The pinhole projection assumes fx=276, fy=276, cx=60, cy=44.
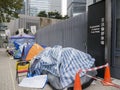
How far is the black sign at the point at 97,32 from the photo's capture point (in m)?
10.4

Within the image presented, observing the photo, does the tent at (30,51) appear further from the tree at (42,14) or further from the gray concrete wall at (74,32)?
the tree at (42,14)

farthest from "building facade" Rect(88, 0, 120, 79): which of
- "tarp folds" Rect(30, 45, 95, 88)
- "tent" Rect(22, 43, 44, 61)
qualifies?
"tent" Rect(22, 43, 44, 61)

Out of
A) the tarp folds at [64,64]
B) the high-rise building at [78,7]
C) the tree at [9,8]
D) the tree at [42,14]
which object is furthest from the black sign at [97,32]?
the tree at [42,14]

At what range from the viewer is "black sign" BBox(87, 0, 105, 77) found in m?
10.4

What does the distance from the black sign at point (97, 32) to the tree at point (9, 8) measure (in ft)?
74.2

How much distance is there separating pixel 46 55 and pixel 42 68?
0.90m

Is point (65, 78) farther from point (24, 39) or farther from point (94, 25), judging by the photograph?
point (24, 39)

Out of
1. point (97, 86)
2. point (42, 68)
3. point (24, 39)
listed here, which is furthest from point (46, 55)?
point (24, 39)

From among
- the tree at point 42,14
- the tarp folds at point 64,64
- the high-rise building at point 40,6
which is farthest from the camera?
the high-rise building at point 40,6

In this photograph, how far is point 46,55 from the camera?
1104 centimetres

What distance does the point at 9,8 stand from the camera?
3431 cm

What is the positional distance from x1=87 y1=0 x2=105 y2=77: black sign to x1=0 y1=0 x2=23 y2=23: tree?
22631 mm

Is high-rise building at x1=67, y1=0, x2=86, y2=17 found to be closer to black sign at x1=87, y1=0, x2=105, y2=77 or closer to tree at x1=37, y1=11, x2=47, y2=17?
black sign at x1=87, y1=0, x2=105, y2=77

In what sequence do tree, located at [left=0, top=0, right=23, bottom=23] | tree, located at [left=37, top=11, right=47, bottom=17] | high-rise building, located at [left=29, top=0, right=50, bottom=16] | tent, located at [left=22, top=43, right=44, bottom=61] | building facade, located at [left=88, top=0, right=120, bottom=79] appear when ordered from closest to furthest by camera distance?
building facade, located at [left=88, top=0, right=120, bottom=79], tent, located at [left=22, top=43, right=44, bottom=61], tree, located at [left=0, top=0, right=23, bottom=23], tree, located at [left=37, top=11, right=47, bottom=17], high-rise building, located at [left=29, top=0, right=50, bottom=16]
